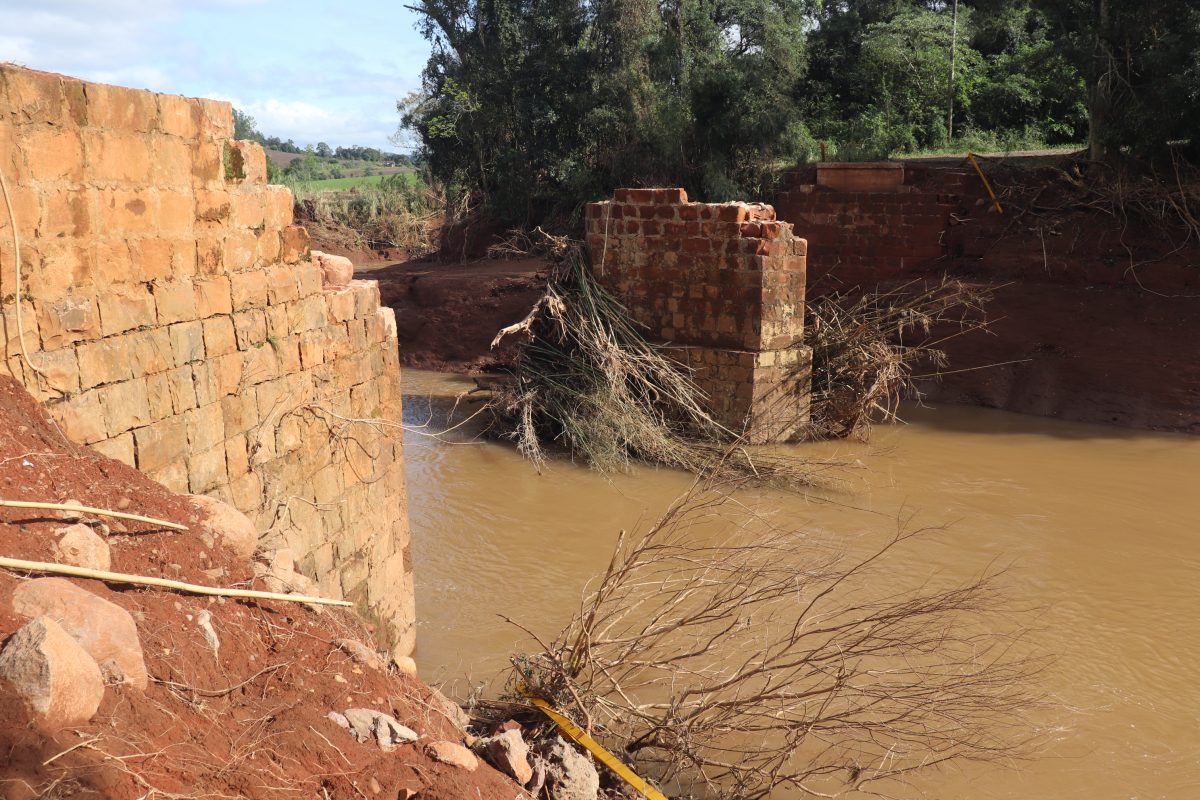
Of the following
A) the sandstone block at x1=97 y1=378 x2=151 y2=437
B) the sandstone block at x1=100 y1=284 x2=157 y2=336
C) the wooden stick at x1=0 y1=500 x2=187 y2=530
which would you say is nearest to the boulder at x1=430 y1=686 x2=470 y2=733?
the wooden stick at x1=0 y1=500 x2=187 y2=530

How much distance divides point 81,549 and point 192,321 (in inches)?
52.4

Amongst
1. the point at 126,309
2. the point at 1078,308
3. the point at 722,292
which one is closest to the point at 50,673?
the point at 126,309

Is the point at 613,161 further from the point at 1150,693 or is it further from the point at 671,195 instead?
the point at 1150,693

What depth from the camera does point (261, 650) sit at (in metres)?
2.96

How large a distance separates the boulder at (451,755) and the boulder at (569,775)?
54 centimetres

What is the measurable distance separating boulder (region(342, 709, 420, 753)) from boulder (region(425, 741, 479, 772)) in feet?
0.22

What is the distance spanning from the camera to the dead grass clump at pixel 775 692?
3.93 metres

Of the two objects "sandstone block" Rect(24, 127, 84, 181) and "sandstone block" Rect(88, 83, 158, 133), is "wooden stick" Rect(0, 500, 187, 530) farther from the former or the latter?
"sandstone block" Rect(88, 83, 158, 133)

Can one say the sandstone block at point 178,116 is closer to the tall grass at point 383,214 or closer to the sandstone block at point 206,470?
the sandstone block at point 206,470

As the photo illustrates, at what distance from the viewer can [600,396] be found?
9.89m

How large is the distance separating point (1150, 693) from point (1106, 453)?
520cm

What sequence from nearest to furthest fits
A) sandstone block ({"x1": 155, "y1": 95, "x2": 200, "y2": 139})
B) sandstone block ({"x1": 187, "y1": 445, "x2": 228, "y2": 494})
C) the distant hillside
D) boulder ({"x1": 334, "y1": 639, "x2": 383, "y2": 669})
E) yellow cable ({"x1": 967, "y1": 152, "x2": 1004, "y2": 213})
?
1. boulder ({"x1": 334, "y1": 639, "x2": 383, "y2": 669})
2. sandstone block ({"x1": 155, "y1": 95, "x2": 200, "y2": 139})
3. sandstone block ({"x1": 187, "y1": 445, "x2": 228, "y2": 494})
4. yellow cable ({"x1": 967, "y1": 152, "x2": 1004, "y2": 213})
5. the distant hillside

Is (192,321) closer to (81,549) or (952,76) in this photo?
(81,549)

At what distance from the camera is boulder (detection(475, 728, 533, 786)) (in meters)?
3.30
